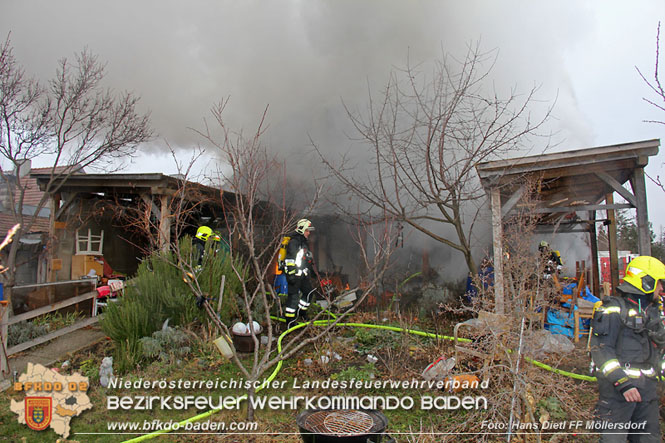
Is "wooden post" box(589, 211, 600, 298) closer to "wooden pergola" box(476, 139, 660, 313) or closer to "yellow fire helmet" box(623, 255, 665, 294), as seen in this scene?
"wooden pergola" box(476, 139, 660, 313)

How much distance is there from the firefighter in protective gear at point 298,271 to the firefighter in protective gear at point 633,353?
4.31 m

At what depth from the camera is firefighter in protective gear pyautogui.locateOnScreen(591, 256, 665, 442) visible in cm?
299

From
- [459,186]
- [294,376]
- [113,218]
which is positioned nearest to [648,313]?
[294,376]

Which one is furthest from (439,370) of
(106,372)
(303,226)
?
(106,372)

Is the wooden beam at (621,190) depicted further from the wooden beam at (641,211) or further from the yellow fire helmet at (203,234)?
the yellow fire helmet at (203,234)

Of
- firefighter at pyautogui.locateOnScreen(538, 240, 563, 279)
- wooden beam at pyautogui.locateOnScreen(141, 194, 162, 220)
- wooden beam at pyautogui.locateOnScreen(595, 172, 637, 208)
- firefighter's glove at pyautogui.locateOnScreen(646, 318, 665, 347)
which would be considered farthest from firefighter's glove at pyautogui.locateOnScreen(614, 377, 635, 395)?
wooden beam at pyautogui.locateOnScreen(141, 194, 162, 220)

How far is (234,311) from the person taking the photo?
21.2 feet

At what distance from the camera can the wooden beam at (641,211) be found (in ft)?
19.4

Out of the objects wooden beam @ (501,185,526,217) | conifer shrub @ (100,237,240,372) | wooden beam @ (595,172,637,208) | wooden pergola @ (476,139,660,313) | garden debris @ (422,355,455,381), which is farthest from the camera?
wooden beam @ (501,185,526,217)

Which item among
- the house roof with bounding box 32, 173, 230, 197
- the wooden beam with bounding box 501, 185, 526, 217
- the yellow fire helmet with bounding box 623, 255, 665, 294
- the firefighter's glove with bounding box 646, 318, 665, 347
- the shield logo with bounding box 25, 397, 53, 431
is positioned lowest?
the shield logo with bounding box 25, 397, 53, 431

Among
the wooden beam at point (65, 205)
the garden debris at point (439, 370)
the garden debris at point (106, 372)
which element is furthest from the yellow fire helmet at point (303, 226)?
the wooden beam at point (65, 205)

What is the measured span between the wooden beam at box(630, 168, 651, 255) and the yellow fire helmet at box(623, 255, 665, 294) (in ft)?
11.0

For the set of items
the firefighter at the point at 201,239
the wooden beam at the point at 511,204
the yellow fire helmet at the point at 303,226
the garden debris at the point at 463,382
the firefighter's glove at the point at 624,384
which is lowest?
the garden debris at the point at 463,382

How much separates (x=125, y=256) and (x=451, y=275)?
8.75 m
